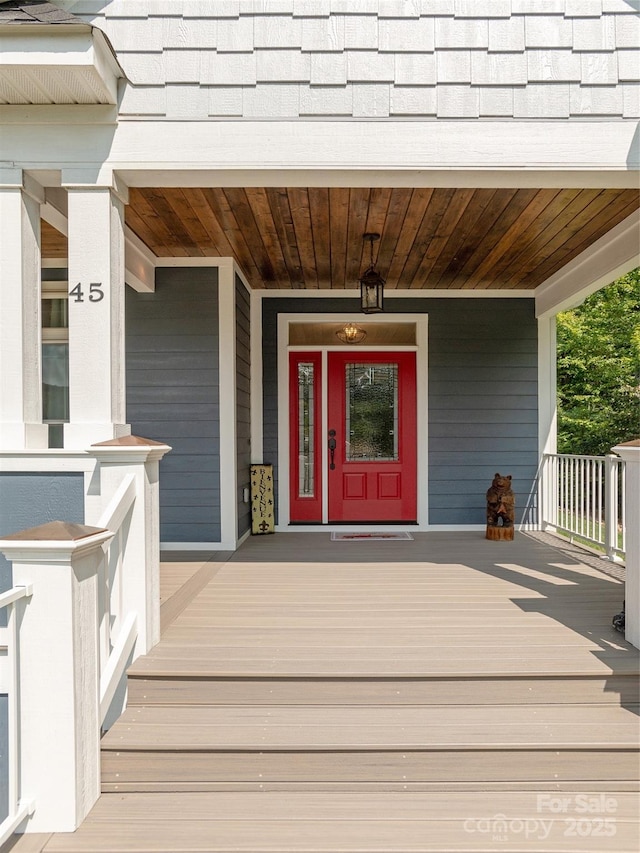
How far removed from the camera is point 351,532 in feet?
18.7

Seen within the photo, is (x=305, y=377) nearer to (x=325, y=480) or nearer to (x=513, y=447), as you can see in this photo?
(x=325, y=480)

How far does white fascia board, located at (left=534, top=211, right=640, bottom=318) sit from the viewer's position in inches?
159

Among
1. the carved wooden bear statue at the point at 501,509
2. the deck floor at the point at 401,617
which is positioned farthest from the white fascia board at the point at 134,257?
the carved wooden bear statue at the point at 501,509

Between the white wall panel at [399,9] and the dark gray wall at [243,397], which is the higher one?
the white wall panel at [399,9]

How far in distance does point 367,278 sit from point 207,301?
140 centimetres

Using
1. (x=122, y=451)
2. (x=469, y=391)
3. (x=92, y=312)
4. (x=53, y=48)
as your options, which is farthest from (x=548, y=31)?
(x=469, y=391)

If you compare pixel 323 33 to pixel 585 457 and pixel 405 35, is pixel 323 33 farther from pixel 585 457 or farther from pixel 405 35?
pixel 585 457

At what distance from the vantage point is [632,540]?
8.84 ft

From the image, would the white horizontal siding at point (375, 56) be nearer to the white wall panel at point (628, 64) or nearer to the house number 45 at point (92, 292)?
the white wall panel at point (628, 64)

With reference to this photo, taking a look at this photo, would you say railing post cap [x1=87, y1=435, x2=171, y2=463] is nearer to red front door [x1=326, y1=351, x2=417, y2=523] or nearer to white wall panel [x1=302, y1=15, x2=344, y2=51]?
white wall panel [x1=302, y1=15, x2=344, y2=51]

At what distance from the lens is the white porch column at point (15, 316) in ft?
9.04

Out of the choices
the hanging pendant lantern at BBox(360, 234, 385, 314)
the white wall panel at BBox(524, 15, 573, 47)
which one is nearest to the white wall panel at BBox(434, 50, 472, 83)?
the white wall panel at BBox(524, 15, 573, 47)

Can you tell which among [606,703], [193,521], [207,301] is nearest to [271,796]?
[606,703]

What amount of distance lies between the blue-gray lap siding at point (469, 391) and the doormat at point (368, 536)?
54 centimetres
